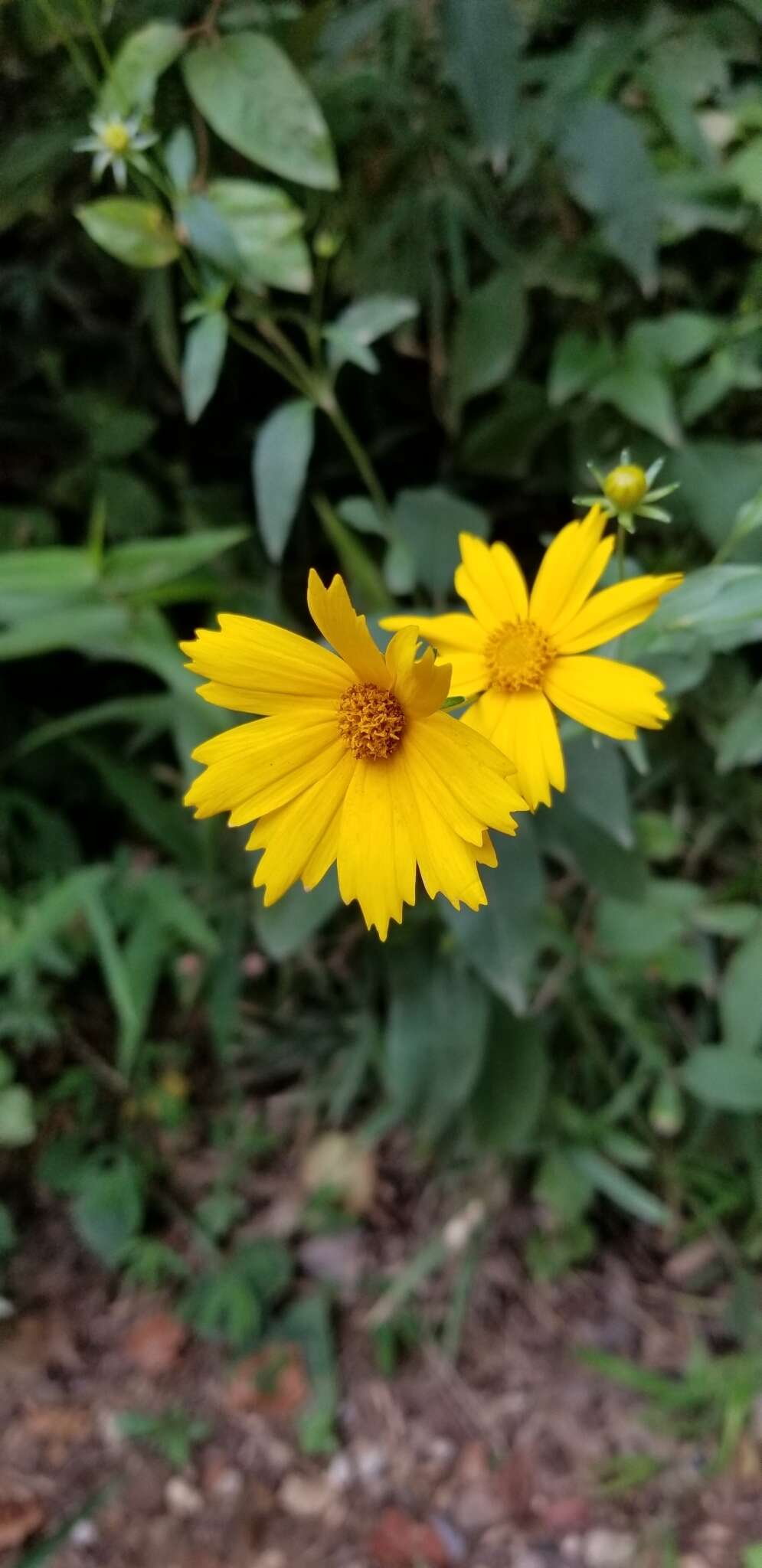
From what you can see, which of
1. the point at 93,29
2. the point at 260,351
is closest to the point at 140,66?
the point at 93,29

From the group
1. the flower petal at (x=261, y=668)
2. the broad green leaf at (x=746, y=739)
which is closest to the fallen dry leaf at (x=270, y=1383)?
the broad green leaf at (x=746, y=739)

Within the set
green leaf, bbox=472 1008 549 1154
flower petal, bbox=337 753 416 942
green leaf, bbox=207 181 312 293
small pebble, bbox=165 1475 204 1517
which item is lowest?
small pebble, bbox=165 1475 204 1517

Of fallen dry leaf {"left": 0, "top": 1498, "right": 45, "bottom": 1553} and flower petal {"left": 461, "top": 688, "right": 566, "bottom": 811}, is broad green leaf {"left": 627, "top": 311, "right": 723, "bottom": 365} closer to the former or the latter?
flower petal {"left": 461, "top": 688, "right": 566, "bottom": 811}

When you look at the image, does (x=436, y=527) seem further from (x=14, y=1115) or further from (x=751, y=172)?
(x=14, y=1115)

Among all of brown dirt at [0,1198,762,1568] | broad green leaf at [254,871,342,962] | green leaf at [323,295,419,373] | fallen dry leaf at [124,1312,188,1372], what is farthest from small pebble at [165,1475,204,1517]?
green leaf at [323,295,419,373]

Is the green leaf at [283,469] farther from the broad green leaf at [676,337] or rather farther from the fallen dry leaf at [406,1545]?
the fallen dry leaf at [406,1545]
